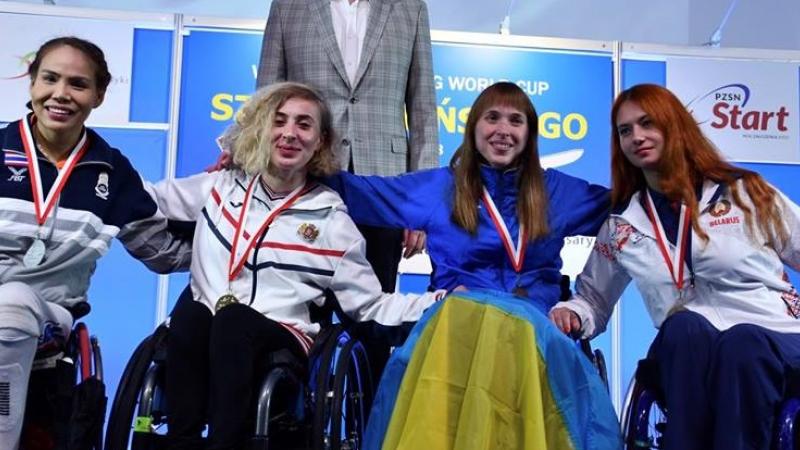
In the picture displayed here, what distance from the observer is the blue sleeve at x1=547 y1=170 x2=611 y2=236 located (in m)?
2.50

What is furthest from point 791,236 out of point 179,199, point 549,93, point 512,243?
point 549,93

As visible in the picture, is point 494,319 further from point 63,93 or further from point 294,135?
point 63,93

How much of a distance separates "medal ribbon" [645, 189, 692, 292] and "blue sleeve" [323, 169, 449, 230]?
25.3 inches

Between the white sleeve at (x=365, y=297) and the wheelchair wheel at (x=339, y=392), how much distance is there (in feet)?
0.29

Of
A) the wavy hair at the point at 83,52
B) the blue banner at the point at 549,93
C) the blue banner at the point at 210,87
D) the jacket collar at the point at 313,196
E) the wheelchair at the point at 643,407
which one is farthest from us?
the blue banner at the point at 549,93

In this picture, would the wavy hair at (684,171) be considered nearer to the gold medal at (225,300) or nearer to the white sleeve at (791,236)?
the white sleeve at (791,236)

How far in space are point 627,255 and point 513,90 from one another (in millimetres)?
626

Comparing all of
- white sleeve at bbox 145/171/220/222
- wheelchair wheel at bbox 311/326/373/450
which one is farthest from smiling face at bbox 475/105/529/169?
white sleeve at bbox 145/171/220/222

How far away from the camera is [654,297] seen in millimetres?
2258

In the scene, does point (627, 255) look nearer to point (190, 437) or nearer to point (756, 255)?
point (756, 255)

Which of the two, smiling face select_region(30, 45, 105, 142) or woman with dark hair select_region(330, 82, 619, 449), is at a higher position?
smiling face select_region(30, 45, 105, 142)

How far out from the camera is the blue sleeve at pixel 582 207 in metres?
2.50

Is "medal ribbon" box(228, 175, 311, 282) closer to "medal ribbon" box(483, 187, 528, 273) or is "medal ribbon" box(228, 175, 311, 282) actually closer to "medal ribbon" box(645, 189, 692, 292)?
"medal ribbon" box(483, 187, 528, 273)

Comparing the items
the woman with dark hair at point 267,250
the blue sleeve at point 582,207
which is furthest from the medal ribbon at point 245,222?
the blue sleeve at point 582,207
